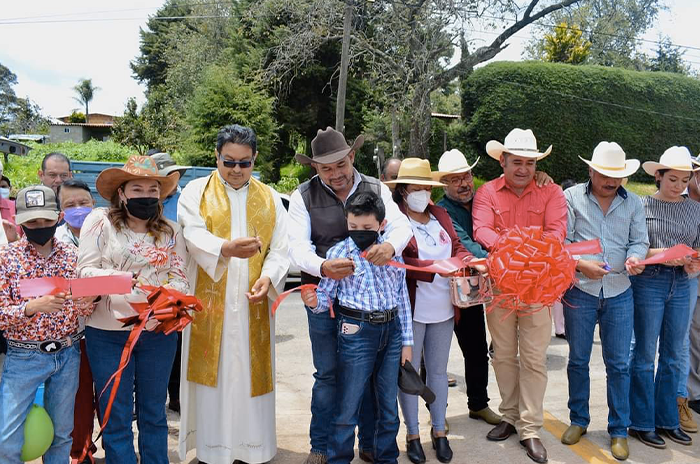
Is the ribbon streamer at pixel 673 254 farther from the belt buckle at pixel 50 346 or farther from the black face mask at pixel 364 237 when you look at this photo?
the belt buckle at pixel 50 346

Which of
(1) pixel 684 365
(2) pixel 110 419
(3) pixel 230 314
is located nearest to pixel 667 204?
(1) pixel 684 365

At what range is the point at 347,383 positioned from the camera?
3514mm

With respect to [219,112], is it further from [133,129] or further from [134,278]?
[134,278]

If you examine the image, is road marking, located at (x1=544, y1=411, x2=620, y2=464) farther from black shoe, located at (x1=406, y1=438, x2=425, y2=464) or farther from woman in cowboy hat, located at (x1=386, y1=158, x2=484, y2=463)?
black shoe, located at (x1=406, y1=438, x2=425, y2=464)

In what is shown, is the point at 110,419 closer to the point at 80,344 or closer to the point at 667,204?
the point at 80,344

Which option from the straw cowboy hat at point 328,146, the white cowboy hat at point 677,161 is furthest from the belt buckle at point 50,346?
the white cowboy hat at point 677,161

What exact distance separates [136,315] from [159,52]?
47496 millimetres

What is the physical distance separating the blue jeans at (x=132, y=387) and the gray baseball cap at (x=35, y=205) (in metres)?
0.71

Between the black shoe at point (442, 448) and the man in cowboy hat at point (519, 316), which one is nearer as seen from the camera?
the black shoe at point (442, 448)

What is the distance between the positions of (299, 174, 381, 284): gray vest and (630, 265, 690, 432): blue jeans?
235cm

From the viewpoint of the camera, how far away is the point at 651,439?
4.36 meters

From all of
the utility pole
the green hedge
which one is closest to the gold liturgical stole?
the utility pole

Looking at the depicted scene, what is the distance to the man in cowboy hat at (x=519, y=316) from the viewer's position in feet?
13.7

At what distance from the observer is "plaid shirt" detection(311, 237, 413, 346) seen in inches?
138
